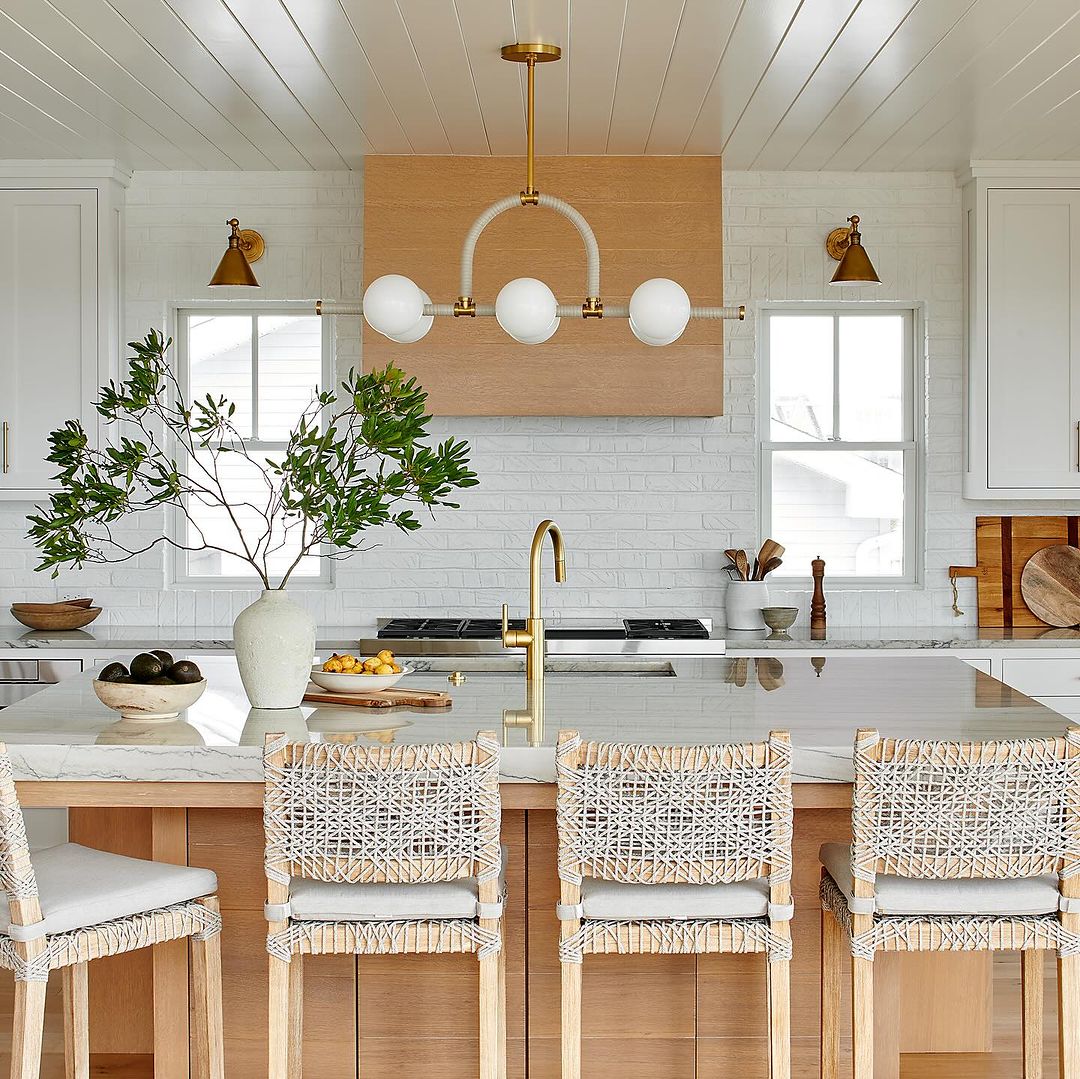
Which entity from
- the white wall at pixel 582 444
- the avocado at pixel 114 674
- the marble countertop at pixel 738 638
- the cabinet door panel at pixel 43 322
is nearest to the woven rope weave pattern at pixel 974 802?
the avocado at pixel 114 674

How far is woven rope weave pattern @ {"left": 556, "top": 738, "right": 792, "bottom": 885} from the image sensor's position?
7.34ft

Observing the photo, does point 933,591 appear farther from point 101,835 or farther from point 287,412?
point 101,835

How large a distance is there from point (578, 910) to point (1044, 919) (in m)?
0.88

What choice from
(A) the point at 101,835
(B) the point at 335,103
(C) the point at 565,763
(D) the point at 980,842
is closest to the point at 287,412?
(B) the point at 335,103

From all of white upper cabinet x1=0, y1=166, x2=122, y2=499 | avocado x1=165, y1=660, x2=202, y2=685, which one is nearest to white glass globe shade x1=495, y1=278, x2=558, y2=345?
avocado x1=165, y1=660, x2=202, y2=685

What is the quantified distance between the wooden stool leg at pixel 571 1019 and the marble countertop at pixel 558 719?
364mm

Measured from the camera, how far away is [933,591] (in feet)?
17.1

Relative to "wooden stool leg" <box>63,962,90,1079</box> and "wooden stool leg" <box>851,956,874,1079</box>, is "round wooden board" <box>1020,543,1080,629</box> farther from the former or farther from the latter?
"wooden stool leg" <box>63,962,90,1079</box>

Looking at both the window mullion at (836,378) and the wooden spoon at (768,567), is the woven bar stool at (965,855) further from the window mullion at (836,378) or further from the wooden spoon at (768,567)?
the window mullion at (836,378)

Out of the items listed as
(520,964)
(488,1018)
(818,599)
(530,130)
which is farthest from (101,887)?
(818,599)

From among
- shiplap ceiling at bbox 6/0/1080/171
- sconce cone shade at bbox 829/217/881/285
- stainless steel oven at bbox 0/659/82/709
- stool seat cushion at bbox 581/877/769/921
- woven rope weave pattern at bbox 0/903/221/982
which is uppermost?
shiplap ceiling at bbox 6/0/1080/171

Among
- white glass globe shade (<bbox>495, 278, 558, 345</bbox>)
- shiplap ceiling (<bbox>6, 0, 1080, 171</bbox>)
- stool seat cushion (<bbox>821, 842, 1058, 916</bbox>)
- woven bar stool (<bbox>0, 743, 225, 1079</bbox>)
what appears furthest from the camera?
shiplap ceiling (<bbox>6, 0, 1080, 171</bbox>)

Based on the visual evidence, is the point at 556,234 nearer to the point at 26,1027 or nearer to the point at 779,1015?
the point at 779,1015

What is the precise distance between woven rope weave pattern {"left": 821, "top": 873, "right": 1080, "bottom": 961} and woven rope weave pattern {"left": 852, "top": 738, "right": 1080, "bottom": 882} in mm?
117
